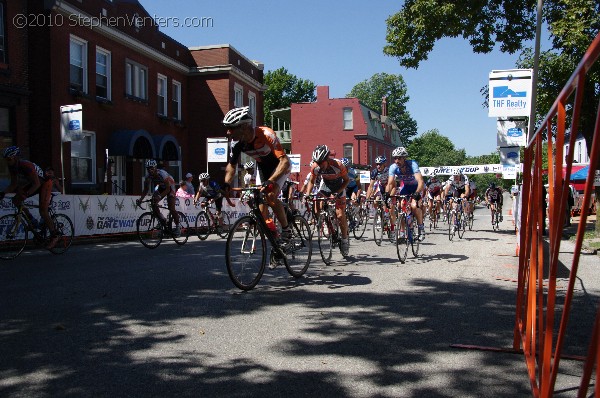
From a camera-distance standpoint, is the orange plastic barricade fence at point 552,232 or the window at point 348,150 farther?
the window at point 348,150

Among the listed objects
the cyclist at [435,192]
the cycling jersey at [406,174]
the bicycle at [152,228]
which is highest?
the cycling jersey at [406,174]

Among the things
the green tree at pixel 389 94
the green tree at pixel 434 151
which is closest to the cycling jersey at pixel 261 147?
the green tree at pixel 389 94

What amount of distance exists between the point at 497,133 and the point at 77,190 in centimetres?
1478

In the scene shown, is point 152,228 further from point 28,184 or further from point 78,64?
point 78,64

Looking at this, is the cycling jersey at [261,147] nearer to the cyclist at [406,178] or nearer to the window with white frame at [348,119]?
the cyclist at [406,178]

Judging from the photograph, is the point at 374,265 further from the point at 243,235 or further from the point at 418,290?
the point at 243,235

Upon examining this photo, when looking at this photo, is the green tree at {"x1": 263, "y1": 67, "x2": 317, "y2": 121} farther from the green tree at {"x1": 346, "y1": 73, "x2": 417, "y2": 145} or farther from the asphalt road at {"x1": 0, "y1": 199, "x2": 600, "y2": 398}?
the asphalt road at {"x1": 0, "y1": 199, "x2": 600, "y2": 398}

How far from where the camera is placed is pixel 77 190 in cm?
2086

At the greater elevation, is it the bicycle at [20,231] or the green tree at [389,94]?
the green tree at [389,94]

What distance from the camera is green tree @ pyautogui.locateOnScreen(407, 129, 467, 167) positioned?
112062 millimetres

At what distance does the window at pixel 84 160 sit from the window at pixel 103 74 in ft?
6.69

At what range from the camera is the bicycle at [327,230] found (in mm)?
9445

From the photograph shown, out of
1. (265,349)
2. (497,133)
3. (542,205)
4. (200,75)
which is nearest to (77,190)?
(200,75)

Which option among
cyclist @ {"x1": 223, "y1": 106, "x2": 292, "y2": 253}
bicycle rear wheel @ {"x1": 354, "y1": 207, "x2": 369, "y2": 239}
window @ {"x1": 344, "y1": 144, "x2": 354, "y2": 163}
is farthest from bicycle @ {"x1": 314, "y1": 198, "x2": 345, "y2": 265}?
window @ {"x1": 344, "y1": 144, "x2": 354, "y2": 163}
